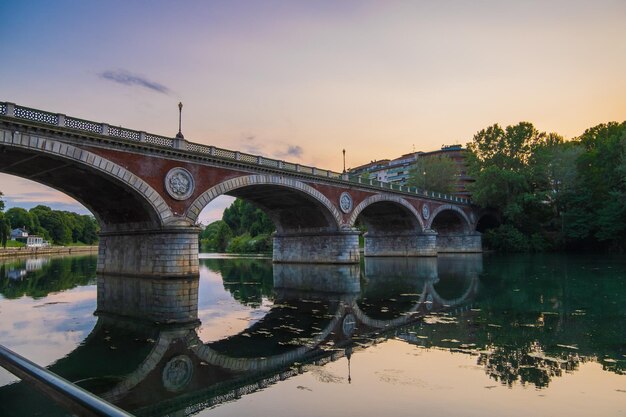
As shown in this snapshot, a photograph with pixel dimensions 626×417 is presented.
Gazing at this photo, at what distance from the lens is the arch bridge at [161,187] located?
71.0 ft

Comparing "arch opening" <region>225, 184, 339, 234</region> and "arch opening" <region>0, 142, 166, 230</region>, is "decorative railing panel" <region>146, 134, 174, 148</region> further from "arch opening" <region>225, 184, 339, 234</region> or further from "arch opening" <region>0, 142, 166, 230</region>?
"arch opening" <region>225, 184, 339, 234</region>

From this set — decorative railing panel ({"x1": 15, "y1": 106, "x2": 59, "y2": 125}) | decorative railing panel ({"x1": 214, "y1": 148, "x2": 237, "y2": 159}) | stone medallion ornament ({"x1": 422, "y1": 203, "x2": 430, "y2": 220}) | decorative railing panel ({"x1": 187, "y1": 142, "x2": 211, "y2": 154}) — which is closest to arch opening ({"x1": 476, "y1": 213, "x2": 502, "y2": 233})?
stone medallion ornament ({"x1": 422, "y1": 203, "x2": 430, "y2": 220})

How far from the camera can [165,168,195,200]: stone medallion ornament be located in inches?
1022

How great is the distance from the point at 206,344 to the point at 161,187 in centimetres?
1728

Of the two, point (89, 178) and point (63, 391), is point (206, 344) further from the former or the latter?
point (89, 178)

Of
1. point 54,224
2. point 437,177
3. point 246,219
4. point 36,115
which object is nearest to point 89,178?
point 36,115

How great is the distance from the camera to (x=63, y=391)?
2.78 metres

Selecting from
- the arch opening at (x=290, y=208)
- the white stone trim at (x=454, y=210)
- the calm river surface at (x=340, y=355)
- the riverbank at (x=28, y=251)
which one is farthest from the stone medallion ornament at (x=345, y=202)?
the riverbank at (x=28, y=251)

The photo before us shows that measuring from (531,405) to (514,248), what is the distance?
6349 centimetres

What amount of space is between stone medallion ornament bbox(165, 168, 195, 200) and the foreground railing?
902 inches

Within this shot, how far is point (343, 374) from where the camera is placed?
7723 millimetres

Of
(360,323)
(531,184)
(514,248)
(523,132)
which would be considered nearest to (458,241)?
(514,248)

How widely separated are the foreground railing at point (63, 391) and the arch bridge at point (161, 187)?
65.7 ft

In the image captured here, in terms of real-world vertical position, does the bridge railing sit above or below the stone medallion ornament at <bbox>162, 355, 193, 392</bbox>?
above
